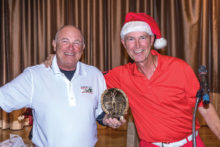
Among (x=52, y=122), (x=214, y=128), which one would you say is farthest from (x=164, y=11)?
(x=52, y=122)

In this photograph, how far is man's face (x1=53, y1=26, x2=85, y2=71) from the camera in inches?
61.7

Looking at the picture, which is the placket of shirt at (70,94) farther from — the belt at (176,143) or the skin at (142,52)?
the belt at (176,143)

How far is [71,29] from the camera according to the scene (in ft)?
5.36

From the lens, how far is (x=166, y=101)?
1.47m

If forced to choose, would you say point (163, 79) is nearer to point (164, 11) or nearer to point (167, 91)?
point (167, 91)

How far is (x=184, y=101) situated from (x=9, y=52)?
142 inches

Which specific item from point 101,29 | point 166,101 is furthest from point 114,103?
point 101,29

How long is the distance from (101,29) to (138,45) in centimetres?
260

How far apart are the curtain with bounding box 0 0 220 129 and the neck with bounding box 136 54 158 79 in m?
2.45

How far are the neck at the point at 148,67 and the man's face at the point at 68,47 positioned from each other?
0.51 meters

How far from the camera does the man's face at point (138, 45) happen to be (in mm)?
1537

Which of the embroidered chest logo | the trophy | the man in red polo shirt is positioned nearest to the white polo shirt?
the embroidered chest logo

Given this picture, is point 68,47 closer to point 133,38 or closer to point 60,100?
point 60,100

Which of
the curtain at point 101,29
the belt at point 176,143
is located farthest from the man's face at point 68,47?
the curtain at point 101,29
